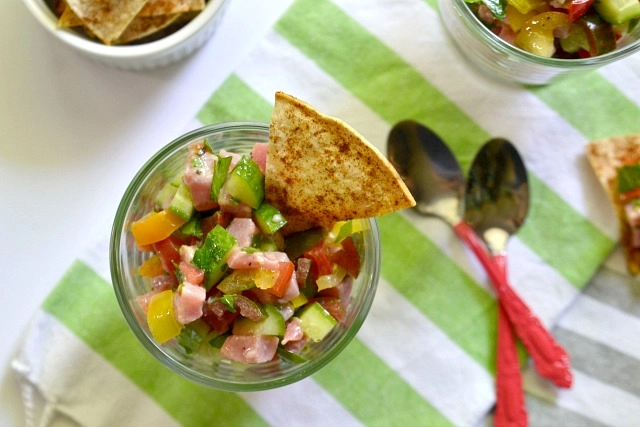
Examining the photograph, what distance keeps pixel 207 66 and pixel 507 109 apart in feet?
2.44

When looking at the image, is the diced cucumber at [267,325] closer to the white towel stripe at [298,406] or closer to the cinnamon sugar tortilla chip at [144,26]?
the white towel stripe at [298,406]

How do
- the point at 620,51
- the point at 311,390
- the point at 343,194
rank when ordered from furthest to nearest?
the point at 311,390 → the point at 620,51 → the point at 343,194

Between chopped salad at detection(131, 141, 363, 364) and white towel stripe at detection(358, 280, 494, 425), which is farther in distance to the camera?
white towel stripe at detection(358, 280, 494, 425)

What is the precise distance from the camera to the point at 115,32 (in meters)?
1.34

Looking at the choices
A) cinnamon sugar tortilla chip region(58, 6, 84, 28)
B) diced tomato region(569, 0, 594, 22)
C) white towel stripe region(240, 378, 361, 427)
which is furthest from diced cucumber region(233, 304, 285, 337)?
diced tomato region(569, 0, 594, 22)

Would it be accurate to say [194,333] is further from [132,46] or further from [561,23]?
[561,23]

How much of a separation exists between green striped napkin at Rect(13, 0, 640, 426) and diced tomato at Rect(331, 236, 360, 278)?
9.3 inches

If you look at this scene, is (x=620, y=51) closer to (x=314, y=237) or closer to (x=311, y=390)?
(x=314, y=237)

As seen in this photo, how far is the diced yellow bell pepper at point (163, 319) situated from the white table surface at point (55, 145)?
404 mm

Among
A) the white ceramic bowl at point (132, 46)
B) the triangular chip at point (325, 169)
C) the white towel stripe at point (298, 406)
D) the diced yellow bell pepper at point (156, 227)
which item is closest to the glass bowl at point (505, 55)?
the triangular chip at point (325, 169)

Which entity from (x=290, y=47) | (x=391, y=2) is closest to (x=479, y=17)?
(x=391, y=2)

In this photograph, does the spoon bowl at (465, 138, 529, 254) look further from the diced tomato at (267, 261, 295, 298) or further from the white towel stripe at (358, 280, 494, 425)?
the diced tomato at (267, 261, 295, 298)

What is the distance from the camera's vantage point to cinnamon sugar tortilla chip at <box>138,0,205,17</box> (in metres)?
1.37

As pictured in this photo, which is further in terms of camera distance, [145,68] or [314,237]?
[145,68]
